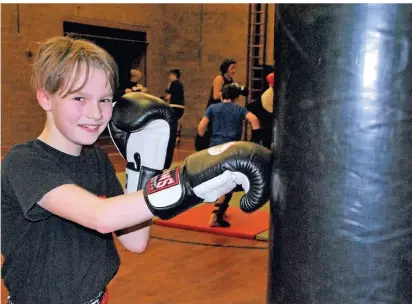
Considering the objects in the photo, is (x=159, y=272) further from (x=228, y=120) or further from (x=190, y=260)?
(x=228, y=120)

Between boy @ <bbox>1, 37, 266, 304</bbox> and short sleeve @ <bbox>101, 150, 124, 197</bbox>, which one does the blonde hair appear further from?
short sleeve @ <bbox>101, 150, 124, 197</bbox>

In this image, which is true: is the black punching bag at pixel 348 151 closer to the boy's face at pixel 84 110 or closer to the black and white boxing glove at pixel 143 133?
the boy's face at pixel 84 110

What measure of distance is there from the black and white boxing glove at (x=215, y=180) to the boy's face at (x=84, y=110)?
0.73ft

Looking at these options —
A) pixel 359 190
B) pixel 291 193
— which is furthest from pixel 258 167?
pixel 359 190

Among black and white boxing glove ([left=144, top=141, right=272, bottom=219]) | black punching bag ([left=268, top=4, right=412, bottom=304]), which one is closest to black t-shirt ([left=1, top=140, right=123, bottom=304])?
black and white boxing glove ([left=144, top=141, right=272, bottom=219])

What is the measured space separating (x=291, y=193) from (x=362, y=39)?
0.29 meters

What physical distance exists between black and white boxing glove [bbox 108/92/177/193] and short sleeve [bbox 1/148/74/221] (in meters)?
0.31

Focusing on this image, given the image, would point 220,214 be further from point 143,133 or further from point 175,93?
point 175,93

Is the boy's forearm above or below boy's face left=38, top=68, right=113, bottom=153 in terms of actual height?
below

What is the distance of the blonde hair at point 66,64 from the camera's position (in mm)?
1111

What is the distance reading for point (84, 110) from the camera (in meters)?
1.13

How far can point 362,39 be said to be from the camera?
0.84 meters

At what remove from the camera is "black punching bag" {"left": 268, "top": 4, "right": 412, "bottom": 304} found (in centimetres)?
84

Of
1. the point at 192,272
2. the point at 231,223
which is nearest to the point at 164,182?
the point at 192,272
